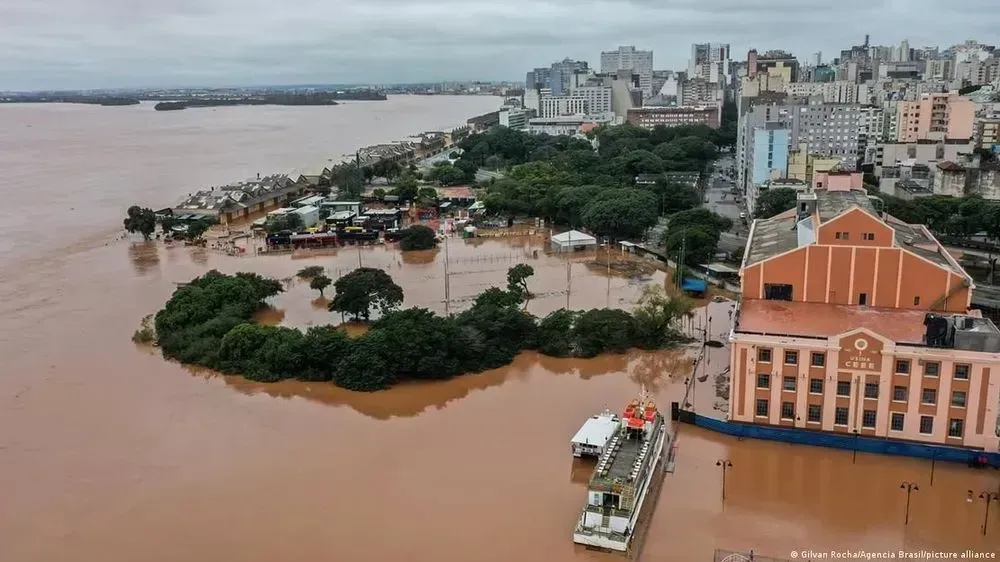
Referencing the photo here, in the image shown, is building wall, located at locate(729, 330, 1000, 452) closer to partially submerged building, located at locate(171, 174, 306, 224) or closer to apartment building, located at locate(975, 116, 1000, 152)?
partially submerged building, located at locate(171, 174, 306, 224)

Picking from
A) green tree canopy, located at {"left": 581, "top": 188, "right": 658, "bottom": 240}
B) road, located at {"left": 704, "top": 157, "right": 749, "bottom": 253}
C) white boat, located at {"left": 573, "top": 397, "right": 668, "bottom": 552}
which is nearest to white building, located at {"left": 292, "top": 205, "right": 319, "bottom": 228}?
green tree canopy, located at {"left": 581, "top": 188, "right": 658, "bottom": 240}

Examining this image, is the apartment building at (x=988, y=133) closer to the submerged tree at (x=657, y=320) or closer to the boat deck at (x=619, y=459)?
the submerged tree at (x=657, y=320)

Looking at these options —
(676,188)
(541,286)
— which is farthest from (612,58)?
(541,286)

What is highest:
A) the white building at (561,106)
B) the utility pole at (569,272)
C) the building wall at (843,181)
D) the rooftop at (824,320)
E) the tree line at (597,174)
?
the white building at (561,106)

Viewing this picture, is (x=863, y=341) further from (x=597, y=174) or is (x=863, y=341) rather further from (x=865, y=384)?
(x=597, y=174)

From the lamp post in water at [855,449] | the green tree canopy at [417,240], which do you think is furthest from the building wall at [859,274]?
the green tree canopy at [417,240]

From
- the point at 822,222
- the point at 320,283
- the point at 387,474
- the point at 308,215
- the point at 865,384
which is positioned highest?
the point at 822,222

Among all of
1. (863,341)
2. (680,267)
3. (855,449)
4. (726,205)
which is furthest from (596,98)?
(855,449)
